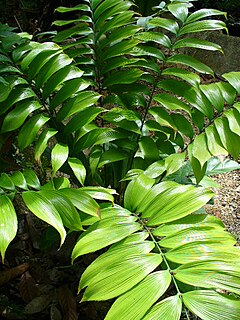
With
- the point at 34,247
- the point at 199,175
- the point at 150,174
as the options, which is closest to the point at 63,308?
the point at 34,247

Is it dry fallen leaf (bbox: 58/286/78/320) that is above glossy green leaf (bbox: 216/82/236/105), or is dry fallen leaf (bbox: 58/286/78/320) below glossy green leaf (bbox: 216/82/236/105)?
below

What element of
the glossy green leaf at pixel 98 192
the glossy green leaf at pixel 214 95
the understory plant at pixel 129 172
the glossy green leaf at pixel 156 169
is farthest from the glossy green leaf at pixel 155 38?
the glossy green leaf at pixel 98 192

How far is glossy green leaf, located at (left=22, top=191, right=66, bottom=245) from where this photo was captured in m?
1.11

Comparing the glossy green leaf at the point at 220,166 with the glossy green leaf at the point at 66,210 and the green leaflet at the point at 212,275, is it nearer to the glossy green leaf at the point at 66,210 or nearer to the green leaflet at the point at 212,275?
the glossy green leaf at the point at 66,210

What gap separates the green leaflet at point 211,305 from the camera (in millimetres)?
857

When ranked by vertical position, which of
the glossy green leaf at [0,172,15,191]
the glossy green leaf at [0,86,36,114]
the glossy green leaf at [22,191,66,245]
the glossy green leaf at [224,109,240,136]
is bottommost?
the glossy green leaf at [224,109,240,136]

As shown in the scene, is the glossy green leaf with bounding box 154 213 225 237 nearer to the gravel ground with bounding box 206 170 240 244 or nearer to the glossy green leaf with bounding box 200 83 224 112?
the glossy green leaf with bounding box 200 83 224 112

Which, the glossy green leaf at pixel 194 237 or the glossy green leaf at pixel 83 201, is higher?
the glossy green leaf at pixel 83 201

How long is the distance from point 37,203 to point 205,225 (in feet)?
1.44

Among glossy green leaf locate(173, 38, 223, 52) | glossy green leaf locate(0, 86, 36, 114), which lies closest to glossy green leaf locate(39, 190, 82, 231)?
glossy green leaf locate(0, 86, 36, 114)

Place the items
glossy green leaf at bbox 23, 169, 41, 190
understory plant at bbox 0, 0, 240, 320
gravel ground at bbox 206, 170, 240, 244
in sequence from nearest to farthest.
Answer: understory plant at bbox 0, 0, 240, 320, glossy green leaf at bbox 23, 169, 41, 190, gravel ground at bbox 206, 170, 240, 244

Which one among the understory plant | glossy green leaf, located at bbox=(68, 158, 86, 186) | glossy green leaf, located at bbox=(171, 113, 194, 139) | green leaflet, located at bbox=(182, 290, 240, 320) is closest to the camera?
green leaflet, located at bbox=(182, 290, 240, 320)

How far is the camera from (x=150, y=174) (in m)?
1.52

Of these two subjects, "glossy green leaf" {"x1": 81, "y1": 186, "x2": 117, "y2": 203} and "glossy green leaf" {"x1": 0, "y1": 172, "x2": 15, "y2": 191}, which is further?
"glossy green leaf" {"x1": 81, "y1": 186, "x2": 117, "y2": 203}
